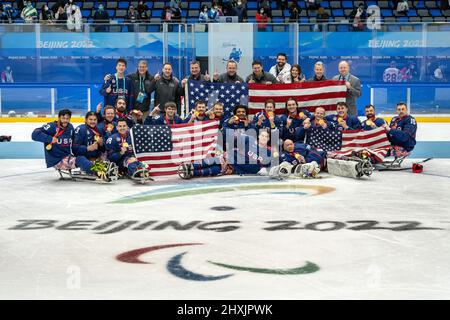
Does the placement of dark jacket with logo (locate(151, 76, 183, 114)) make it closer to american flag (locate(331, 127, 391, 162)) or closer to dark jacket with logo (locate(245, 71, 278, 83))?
dark jacket with logo (locate(245, 71, 278, 83))

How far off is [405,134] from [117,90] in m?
4.10

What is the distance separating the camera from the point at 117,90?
10.7m

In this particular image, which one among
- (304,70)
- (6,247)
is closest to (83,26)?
(304,70)

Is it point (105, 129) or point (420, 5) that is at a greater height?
point (420, 5)

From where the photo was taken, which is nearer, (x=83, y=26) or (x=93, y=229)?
(x=93, y=229)

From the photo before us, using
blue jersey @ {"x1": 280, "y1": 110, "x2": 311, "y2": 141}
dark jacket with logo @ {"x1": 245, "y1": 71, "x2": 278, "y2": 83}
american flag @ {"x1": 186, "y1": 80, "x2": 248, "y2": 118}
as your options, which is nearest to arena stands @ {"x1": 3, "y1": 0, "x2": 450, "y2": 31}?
dark jacket with logo @ {"x1": 245, "y1": 71, "x2": 278, "y2": 83}

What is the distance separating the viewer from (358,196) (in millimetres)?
8031

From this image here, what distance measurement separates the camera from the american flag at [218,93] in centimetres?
1082

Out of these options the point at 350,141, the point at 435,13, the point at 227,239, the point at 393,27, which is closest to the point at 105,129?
the point at 350,141

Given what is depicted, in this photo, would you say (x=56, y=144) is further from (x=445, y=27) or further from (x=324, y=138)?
(x=445, y=27)

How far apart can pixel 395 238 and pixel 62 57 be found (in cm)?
1096

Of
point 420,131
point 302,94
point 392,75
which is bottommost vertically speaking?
point 420,131

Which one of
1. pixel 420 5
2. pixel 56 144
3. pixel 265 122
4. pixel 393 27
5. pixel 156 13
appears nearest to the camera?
pixel 56 144
